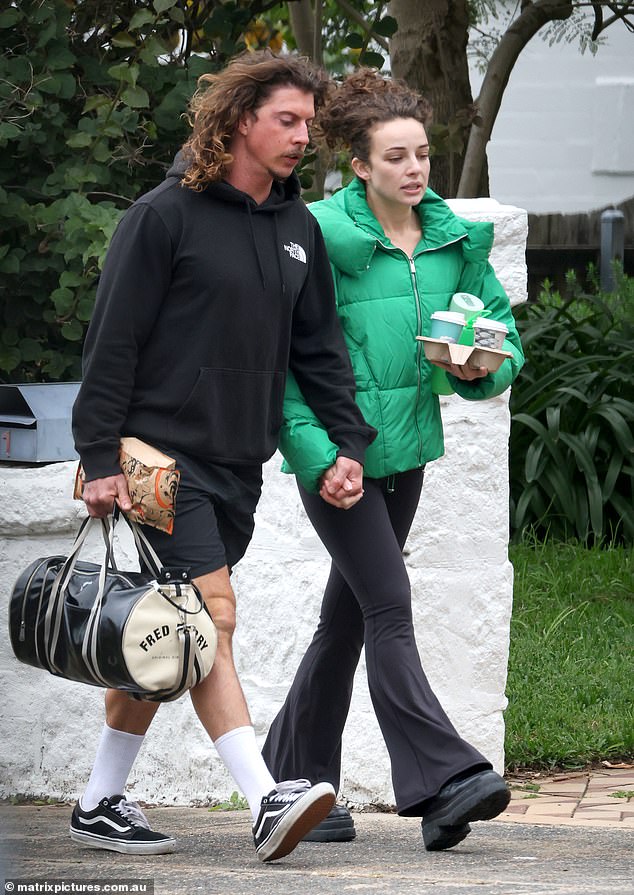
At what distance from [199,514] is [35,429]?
1441 millimetres

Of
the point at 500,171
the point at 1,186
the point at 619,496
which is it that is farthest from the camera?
the point at 500,171

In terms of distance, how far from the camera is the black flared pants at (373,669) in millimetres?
3504

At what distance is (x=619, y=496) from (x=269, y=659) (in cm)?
296

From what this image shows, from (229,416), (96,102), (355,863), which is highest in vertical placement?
(96,102)

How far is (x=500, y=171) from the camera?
562 inches

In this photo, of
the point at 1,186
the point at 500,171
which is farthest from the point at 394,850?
the point at 500,171

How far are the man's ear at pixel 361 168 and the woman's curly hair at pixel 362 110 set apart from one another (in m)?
0.01

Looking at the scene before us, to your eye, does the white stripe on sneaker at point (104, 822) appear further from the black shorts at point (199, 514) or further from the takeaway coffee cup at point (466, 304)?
the takeaway coffee cup at point (466, 304)

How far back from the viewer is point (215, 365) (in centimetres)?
336

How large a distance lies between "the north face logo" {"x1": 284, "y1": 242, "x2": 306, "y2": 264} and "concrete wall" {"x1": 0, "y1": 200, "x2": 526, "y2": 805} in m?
1.08

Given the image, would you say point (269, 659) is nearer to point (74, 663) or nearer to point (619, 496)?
point (74, 663)

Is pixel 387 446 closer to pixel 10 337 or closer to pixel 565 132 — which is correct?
pixel 10 337

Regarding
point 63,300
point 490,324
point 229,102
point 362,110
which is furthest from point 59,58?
point 490,324

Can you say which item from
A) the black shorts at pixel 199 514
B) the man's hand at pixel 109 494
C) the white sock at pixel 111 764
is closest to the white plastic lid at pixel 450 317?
the black shorts at pixel 199 514
